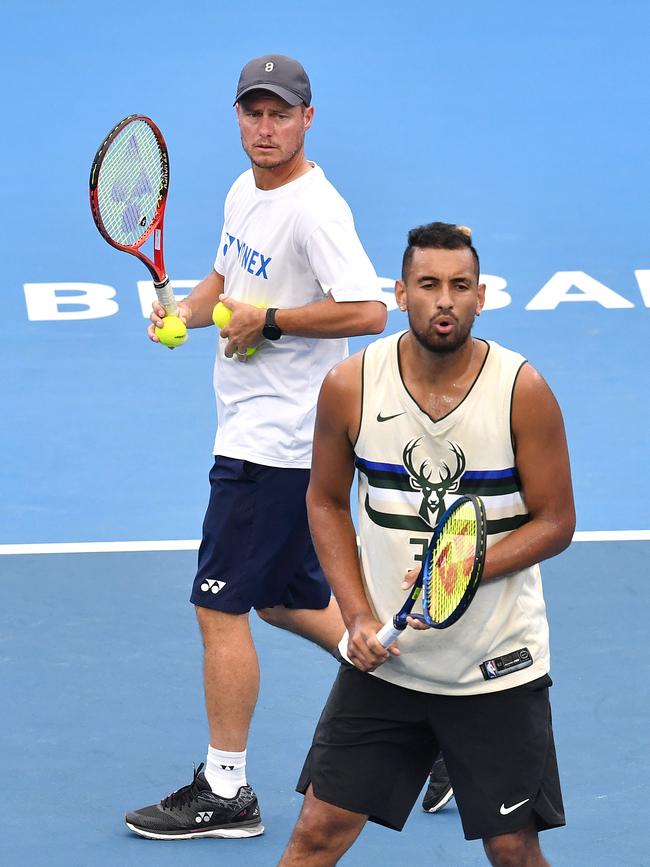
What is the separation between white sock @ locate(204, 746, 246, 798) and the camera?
5117 millimetres

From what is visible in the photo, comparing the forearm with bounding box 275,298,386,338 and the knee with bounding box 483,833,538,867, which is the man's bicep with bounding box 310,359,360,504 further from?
the forearm with bounding box 275,298,386,338

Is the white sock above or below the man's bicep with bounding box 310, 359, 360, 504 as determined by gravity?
below

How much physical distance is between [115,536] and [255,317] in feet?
7.87

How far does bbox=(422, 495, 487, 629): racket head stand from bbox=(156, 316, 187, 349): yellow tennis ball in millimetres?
1715

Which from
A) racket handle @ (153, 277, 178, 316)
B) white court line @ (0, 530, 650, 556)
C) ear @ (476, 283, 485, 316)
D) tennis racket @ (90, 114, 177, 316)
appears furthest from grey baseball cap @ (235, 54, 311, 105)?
white court line @ (0, 530, 650, 556)

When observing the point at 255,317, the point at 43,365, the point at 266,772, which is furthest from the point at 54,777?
the point at 43,365

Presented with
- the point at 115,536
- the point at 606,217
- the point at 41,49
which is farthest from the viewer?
the point at 41,49

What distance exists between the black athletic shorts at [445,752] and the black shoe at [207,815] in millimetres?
1032

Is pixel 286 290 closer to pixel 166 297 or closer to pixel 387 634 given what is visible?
→ pixel 166 297

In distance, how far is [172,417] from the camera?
838 cm

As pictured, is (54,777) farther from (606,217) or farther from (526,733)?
(606,217)

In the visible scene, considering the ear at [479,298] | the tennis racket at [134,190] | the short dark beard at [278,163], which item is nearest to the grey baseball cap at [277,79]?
the short dark beard at [278,163]

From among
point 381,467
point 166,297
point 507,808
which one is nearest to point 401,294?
point 381,467

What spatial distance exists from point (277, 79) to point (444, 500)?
6.03 ft
